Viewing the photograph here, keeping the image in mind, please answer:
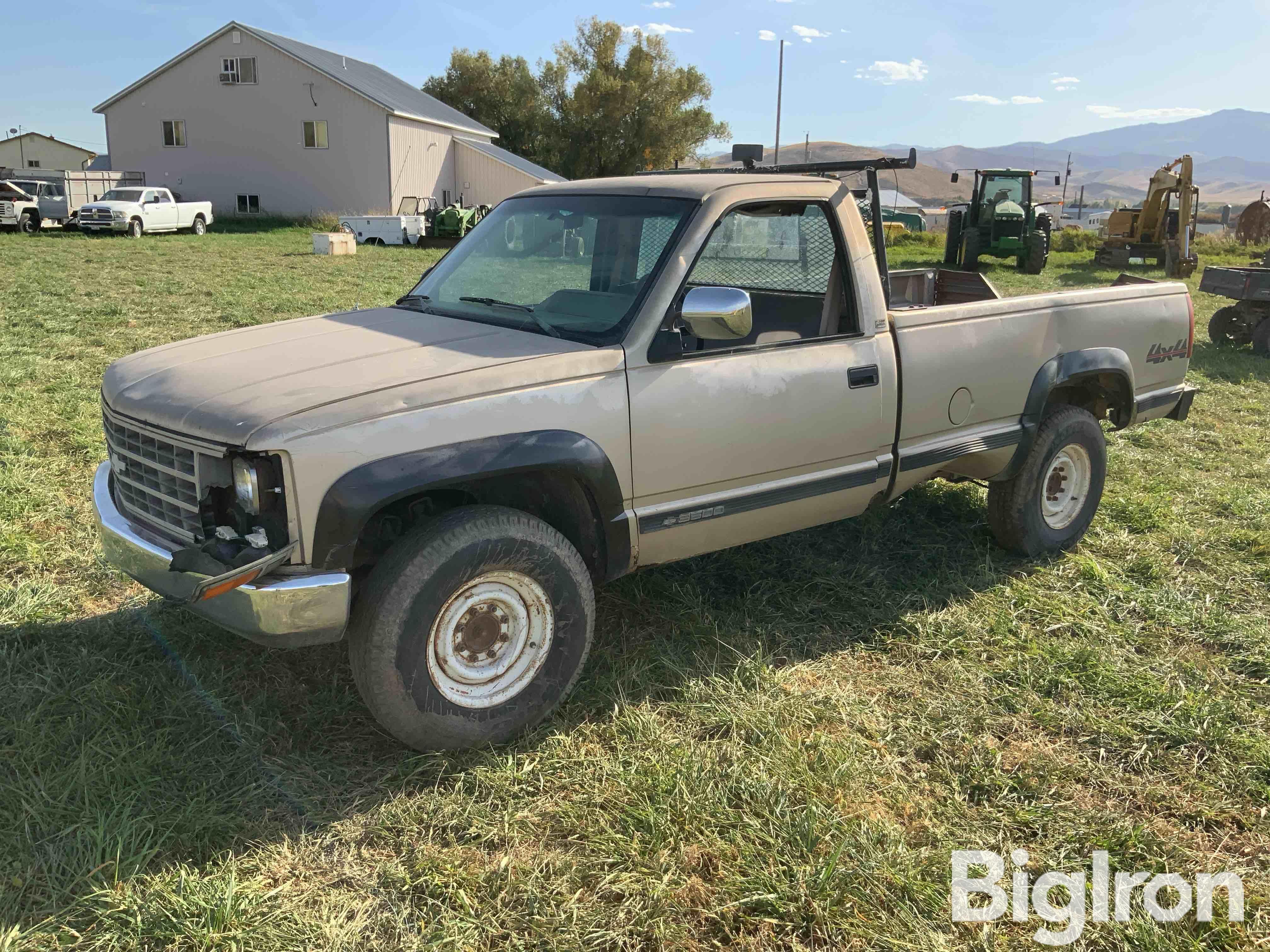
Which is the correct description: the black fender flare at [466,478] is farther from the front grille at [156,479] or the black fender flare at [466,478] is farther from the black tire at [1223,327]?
the black tire at [1223,327]

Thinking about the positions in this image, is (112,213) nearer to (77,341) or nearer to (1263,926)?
(77,341)

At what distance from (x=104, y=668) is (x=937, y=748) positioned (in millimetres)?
3195

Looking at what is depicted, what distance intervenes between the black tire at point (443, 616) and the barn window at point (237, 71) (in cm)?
4149

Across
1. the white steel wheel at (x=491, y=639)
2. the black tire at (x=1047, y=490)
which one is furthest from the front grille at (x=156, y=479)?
the black tire at (x=1047, y=490)

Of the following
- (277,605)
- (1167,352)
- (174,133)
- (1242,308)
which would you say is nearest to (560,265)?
(277,605)

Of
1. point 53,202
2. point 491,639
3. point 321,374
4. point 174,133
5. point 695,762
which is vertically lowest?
point 695,762

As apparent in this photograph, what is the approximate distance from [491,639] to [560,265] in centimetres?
163

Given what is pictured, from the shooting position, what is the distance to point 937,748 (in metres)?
3.47

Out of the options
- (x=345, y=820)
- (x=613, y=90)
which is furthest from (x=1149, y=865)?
(x=613, y=90)

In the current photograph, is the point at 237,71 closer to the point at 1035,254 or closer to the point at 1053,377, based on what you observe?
the point at 1035,254

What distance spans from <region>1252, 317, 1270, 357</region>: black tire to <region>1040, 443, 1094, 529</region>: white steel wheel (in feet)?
28.6

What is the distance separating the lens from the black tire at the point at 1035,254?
23.0 m

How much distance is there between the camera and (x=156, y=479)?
10.8ft

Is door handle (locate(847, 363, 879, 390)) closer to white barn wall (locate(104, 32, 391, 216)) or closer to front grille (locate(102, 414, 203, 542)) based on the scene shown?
front grille (locate(102, 414, 203, 542))
